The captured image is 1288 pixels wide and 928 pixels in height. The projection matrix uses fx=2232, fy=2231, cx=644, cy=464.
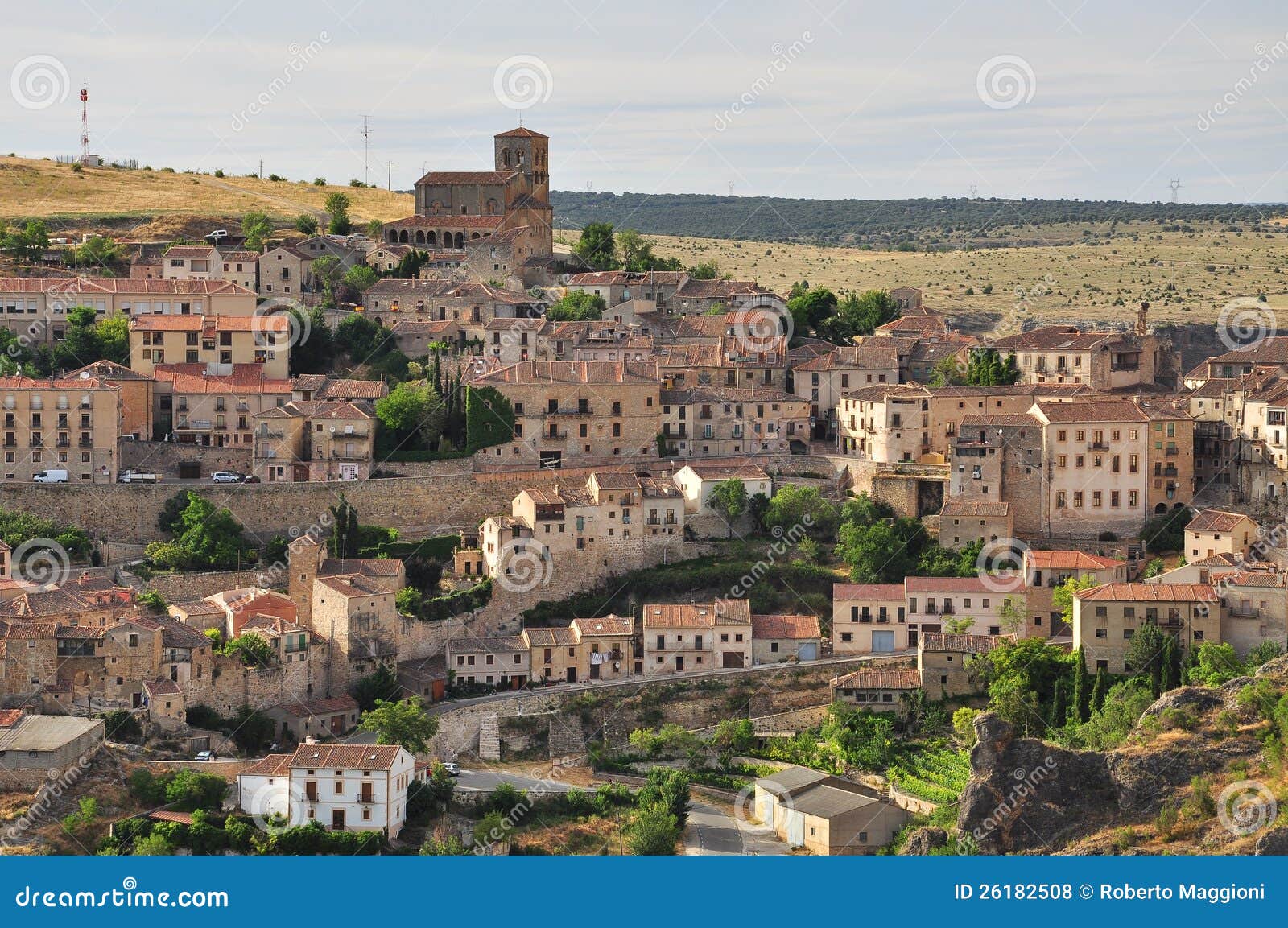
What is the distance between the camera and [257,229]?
72562mm

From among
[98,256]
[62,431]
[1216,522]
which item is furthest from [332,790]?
[98,256]

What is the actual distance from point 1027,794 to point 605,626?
12.9m

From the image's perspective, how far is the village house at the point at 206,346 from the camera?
58.9m

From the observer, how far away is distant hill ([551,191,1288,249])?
123875mm

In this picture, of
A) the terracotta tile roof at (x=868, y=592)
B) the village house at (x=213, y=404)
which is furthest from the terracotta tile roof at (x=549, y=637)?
the village house at (x=213, y=404)

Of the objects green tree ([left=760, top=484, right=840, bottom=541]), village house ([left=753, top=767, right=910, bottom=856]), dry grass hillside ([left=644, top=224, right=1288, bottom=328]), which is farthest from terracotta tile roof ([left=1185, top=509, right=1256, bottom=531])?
dry grass hillside ([left=644, top=224, right=1288, bottom=328])

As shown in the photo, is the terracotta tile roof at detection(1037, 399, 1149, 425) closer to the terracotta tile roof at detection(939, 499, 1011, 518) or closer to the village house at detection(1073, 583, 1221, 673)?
the terracotta tile roof at detection(939, 499, 1011, 518)

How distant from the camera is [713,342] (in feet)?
208

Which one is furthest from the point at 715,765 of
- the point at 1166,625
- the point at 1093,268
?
the point at 1093,268

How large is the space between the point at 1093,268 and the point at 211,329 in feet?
160

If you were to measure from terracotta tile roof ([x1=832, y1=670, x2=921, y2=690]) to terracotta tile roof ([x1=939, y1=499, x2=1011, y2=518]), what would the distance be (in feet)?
17.2

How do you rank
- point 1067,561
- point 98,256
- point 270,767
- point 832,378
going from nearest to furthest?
point 270,767 < point 1067,561 < point 832,378 < point 98,256

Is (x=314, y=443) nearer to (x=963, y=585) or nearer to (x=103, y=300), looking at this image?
(x=103, y=300)

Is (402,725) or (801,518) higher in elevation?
(801,518)
